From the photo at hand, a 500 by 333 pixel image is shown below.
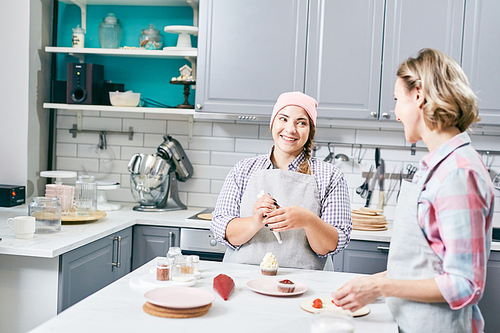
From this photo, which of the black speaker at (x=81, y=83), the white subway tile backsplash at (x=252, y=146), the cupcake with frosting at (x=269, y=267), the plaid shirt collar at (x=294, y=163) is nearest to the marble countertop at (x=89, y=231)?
the white subway tile backsplash at (x=252, y=146)

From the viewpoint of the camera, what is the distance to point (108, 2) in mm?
3438

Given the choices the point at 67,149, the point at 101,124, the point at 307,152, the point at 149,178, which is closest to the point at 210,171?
the point at 149,178

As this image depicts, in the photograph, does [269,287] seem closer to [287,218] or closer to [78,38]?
[287,218]

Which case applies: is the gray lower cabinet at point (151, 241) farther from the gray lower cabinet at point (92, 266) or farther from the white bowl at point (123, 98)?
the white bowl at point (123, 98)

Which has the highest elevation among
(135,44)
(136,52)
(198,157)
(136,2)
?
(136,2)

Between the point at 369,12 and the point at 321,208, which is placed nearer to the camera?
the point at 321,208

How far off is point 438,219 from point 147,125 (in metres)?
2.70

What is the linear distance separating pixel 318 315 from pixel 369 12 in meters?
2.31

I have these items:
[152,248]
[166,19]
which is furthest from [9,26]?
[152,248]

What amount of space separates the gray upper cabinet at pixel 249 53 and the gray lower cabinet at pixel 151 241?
807 mm

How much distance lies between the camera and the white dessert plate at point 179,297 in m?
1.28

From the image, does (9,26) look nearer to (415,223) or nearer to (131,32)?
(131,32)

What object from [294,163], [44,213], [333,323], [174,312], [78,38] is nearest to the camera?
[333,323]

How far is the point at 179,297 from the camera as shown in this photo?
4.46ft
